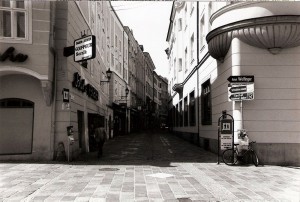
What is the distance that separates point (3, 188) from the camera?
771 centimetres

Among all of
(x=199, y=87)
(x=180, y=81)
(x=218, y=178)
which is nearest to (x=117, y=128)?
(x=180, y=81)

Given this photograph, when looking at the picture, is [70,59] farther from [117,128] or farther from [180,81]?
[117,128]

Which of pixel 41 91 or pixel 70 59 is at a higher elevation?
pixel 70 59

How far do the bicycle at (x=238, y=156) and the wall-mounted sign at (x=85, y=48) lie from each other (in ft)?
20.1

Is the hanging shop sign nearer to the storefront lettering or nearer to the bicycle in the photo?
the storefront lettering

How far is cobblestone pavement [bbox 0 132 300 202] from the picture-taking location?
7.03m

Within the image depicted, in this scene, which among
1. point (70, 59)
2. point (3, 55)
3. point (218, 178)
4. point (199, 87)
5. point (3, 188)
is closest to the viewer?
point (3, 188)

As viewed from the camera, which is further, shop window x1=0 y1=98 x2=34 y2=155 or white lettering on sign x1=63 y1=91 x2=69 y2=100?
white lettering on sign x1=63 y1=91 x2=69 y2=100

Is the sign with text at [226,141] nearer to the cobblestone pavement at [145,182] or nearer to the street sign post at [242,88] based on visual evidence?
the cobblestone pavement at [145,182]

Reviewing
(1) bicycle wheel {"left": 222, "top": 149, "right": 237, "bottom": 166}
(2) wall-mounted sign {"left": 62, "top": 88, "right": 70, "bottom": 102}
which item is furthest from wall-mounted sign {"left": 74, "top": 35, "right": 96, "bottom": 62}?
(1) bicycle wheel {"left": 222, "top": 149, "right": 237, "bottom": 166}

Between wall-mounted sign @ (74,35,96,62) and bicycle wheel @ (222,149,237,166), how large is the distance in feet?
19.9

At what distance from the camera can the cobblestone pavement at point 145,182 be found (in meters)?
7.03

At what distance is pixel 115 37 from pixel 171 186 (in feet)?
101

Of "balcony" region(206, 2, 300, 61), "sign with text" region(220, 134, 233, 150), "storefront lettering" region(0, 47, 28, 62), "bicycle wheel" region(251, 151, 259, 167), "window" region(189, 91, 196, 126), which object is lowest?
"bicycle wheel" region(251, 151, 259, 167)
